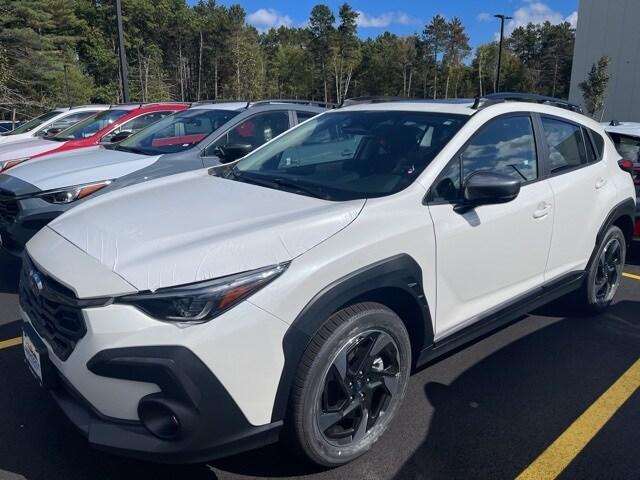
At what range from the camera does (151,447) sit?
2.01 meters

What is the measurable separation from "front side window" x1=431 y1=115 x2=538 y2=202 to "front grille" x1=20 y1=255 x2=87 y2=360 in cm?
176

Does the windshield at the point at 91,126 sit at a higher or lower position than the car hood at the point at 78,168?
higher

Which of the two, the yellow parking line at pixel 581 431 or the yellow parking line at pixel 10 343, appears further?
the yellow parking line at pixel 10 343

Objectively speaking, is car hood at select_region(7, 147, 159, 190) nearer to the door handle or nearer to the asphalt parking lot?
the asphalt parking lot

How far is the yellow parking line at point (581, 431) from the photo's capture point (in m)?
2.56

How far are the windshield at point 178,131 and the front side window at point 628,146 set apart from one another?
4.39m

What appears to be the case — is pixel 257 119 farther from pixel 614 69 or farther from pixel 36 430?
pixel 614 69

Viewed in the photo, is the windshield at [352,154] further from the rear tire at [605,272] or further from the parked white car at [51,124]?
the parked white car at [51,124]

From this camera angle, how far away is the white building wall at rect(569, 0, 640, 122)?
32.7 meters

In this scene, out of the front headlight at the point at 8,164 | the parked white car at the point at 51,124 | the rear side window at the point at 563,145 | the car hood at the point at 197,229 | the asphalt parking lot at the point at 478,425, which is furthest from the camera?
the parked white car at the point at 51,124

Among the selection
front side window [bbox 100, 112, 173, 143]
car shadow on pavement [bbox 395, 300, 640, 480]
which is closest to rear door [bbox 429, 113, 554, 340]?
car shadow on pavement [bbox 395, 300, 640, 480]

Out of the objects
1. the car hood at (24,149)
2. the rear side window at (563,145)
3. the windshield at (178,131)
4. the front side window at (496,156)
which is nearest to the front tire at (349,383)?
the front side window at (496,156)

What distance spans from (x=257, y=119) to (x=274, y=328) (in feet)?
15.0

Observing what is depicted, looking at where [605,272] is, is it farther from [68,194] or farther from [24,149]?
[24,149]
